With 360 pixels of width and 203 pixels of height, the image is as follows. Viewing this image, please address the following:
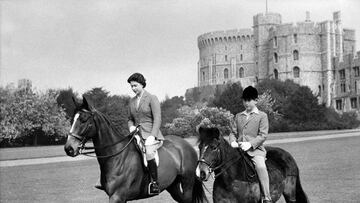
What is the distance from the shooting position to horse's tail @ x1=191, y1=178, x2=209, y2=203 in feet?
26.6

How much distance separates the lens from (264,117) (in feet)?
24.0

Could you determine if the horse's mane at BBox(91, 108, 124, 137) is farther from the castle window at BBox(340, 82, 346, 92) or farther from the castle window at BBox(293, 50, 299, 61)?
the castle window at BBox(293, 50, 299, 61)

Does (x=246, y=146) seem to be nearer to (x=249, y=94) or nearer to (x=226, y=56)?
(x=249, y=94)

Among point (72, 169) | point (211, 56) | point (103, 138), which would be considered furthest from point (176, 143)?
point (211, 56)

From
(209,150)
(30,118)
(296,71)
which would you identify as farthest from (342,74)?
(209,150)

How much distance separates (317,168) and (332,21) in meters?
76.2

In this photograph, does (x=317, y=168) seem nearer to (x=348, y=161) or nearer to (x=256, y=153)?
(x=348, y=161)

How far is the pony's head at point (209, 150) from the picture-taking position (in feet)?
20.6

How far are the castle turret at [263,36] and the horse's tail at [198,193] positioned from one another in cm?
8812

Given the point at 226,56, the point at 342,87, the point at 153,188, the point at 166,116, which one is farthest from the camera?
the point at 226,56

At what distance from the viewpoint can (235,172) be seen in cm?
688

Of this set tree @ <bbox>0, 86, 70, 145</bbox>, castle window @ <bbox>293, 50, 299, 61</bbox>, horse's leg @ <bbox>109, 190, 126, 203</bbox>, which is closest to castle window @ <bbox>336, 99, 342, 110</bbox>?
castle window @ <bbox>293, 50, 299, 61</bbox>

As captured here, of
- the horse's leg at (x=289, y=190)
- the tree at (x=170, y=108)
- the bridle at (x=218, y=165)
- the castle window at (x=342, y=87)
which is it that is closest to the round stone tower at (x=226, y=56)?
the tree at (x=170, y=108)

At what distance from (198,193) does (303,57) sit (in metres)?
83.4
